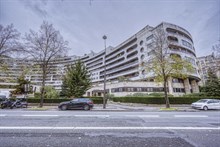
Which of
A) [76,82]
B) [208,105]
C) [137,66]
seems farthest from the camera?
[137,66]

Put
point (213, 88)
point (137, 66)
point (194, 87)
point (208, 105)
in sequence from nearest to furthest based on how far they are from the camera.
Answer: point (208, 105) → point (213, 88) → point (194, 87) → point (137, 66)

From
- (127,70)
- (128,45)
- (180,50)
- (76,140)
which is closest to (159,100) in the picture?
(76,140)

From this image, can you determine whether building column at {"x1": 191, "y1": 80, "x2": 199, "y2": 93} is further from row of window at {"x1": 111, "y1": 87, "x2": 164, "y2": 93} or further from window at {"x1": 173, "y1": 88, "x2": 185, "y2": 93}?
row of window at {"x1": 111, "y1": 87, "x2": 164, "y2": 93}

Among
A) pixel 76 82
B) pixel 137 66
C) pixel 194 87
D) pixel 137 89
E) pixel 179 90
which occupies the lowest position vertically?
pixel 179 90

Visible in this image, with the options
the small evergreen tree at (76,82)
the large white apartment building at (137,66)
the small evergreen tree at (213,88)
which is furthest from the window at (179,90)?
the small evergreen tree at (76,82)

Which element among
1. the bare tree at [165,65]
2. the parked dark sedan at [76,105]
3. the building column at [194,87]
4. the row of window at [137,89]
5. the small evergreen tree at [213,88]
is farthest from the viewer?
the building column at [194,87]

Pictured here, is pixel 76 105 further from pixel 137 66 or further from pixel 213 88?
pixel 137 66

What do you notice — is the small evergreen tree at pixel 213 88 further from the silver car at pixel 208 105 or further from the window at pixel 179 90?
the silver car at pixel 208 105

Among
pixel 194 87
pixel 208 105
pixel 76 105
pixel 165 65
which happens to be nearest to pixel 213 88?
pixel 208 105

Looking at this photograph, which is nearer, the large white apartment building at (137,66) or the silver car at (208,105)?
the silver car at (208,105)

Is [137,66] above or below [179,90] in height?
above

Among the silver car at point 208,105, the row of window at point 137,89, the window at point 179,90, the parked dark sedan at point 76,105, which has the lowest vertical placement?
the silver car at point 208,105

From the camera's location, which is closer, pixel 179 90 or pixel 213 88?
pixel 213 88

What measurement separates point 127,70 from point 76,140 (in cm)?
4973
